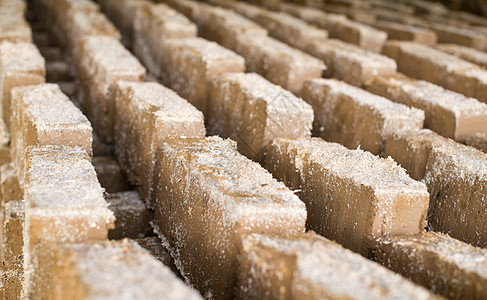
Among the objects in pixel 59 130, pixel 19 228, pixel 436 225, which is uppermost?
pixel 59 130

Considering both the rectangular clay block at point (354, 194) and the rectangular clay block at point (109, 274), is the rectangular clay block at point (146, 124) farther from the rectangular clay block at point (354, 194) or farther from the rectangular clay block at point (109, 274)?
the rectangular clay block at point (109, 274)

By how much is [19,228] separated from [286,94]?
1118 mm

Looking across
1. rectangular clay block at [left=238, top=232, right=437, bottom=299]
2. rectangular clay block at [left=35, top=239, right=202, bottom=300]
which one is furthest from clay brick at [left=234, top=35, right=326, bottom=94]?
rectangular clay block at [left=35, top=239, right=202, bottom=300]

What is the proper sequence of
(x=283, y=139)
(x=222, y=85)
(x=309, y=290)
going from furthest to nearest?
(x=222, y=85) → (x=283, y=139) → (x=309, y=290)

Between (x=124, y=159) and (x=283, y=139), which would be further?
(x=124, y=159)

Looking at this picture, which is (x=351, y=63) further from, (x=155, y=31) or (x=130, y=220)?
(x=130, y=220)

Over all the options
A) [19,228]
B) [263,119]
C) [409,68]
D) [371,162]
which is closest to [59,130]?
[19,228]

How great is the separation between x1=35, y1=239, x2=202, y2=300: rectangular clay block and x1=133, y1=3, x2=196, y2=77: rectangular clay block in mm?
2008

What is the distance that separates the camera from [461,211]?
1.96 m

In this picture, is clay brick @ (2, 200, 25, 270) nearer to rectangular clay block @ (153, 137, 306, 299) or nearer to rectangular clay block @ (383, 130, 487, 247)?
rectangular clay block @ (153, 137, 306, 299)

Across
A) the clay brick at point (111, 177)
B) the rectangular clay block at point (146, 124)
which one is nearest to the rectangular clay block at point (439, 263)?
the rectangular clay block at point (146, 124)

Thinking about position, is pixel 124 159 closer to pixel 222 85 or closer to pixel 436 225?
pixel 222 85

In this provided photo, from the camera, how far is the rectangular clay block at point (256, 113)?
2.22m

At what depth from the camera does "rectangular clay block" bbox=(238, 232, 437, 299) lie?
3.86 feet
